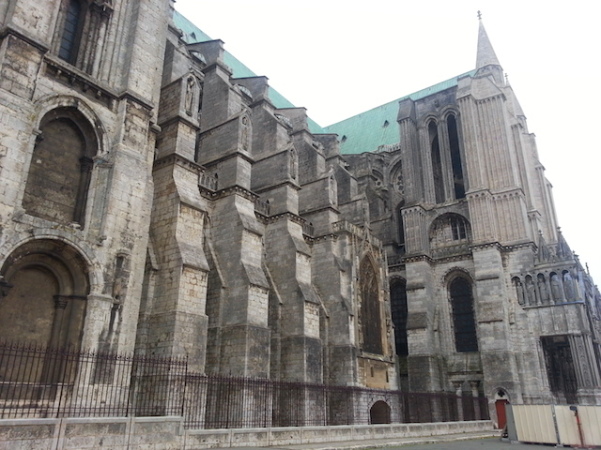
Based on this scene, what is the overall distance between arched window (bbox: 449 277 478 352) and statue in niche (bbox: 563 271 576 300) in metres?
4.79

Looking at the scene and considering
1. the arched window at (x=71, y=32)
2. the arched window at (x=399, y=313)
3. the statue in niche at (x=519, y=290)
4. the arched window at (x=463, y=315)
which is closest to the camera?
the arched window at (x=71, y=32)

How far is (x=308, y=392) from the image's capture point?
59.1 ft

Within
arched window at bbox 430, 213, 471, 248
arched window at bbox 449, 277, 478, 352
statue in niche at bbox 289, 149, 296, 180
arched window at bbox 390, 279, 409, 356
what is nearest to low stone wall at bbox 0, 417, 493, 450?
statue in niche at bbox 289, 149, 296, 180

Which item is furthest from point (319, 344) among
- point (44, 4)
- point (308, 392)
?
point (44, 4)

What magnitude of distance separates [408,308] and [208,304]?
13.7m

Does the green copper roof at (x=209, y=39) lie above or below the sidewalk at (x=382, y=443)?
above

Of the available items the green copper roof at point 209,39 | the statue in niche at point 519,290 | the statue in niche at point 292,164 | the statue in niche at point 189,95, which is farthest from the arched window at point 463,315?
the statue in niche at point 189,95

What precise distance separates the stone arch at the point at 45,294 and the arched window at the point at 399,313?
68.6 ft

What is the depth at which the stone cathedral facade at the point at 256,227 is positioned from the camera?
38.7 ft

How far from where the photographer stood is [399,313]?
29719 mm

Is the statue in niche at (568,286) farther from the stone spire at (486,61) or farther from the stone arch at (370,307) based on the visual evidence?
the stone spire at (486,61)

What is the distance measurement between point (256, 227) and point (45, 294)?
851 cm

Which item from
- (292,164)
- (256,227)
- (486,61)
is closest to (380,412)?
(256,227)

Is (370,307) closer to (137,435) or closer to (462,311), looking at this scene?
(462,311)
